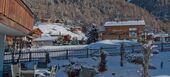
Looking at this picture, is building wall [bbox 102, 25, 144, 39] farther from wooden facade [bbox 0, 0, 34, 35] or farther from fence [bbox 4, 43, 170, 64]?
wooden facade [bbox 0, 0, 34, 35]

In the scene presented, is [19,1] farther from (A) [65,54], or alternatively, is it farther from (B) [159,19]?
(B) [159,19]

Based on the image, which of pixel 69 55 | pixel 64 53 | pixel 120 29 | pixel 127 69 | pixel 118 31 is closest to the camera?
pixel 127 69

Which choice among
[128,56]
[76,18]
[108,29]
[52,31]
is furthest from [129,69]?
[76,18]

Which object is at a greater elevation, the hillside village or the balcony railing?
the balcony railing

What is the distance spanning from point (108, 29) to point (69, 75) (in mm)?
62070

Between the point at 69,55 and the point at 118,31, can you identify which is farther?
the point at 118,31

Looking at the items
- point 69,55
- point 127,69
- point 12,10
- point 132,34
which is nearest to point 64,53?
point 69,55

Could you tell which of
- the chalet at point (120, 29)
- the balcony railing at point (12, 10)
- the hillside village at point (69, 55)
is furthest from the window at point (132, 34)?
the balcony railing at point (12, 10)

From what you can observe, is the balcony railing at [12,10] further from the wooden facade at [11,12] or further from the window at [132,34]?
the window at [132,34]

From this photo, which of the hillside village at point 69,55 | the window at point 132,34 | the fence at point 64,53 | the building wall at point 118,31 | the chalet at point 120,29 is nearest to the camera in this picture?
the hillside village at point 69,55

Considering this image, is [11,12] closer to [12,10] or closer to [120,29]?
[12,10]

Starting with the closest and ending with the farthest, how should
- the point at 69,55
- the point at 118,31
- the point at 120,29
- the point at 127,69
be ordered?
the point at 127,69, the point at 69,55, the point at 118,31, the point at 120,29

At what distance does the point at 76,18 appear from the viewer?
18488cm

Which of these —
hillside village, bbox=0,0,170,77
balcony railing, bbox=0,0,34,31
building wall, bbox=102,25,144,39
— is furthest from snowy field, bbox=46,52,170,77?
building wall, bbox=102,25,144,39
